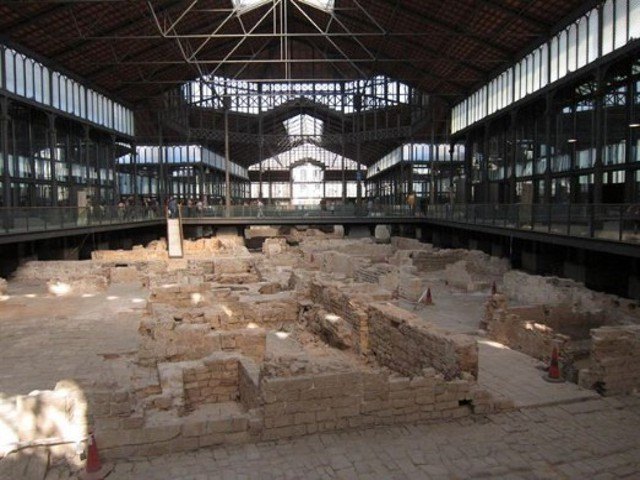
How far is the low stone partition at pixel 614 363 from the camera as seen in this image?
9.93 m

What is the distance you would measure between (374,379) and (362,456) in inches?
44.0

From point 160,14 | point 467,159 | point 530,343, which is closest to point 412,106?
point 467,159

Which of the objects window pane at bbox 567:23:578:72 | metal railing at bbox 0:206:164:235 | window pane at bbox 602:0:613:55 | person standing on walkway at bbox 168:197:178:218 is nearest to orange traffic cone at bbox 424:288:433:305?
window pane at bbox 602:0:613:55

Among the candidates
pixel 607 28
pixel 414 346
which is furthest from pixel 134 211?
pixel 414 346

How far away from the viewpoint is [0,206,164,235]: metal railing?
67.9 feet

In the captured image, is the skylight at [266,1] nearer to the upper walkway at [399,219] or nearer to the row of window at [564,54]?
the row of window at [564,54]

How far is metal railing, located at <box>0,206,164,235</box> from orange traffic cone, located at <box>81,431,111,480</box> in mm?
15767

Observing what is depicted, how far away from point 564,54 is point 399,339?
19832 mm

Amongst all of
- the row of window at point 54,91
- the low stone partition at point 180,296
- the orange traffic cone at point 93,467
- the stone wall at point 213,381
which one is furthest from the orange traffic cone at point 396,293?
the row of window at point 54,91

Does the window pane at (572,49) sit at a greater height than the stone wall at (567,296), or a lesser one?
greater

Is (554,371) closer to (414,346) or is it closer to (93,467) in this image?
(414,346)

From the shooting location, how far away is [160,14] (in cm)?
3012

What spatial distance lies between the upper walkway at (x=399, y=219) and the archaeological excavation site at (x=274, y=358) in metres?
1.90

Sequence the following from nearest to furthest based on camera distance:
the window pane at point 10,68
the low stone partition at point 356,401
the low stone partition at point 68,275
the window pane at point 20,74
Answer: the low stone partition at point 356,401 → the low stone partition at point 68,275 → the window pane at point 10,68 → the window pane at point 20,74
